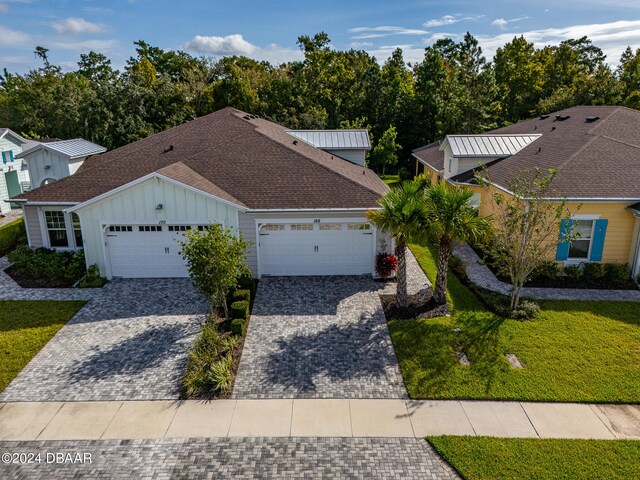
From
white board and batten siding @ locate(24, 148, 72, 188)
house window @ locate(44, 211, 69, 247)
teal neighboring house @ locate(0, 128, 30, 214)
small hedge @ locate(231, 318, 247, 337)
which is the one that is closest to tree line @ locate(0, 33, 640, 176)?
teal neighboring house @ locate(0, 128, 30, 214)

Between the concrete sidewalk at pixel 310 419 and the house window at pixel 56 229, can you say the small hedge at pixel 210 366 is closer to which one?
the concrete sidewalk at pixel 310 419

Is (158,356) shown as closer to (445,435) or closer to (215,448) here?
(215,448)

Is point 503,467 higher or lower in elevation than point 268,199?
lower

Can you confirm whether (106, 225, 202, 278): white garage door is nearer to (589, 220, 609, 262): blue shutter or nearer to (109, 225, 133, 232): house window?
(109, 225, 133, 232): house window

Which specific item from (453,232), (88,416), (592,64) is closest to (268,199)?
(453,232)

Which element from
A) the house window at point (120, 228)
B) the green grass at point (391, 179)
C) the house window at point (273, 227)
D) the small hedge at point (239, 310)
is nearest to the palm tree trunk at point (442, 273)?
the house window at point (273, 227)
